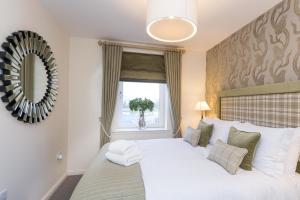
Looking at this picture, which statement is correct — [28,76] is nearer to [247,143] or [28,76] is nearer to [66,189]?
[66,189]

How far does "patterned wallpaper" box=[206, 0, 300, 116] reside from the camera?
6.04ft

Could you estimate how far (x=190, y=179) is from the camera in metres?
1.34

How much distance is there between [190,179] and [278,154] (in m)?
0.84

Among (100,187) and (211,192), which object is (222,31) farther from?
(100,187)

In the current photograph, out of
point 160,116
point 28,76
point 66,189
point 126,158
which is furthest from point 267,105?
point 66,189

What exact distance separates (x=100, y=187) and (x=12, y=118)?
3.53ft

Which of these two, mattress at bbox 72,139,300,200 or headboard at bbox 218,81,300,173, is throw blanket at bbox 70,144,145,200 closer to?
mattress at bbox 72,139,300,200

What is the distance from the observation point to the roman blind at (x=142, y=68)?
10.6ft

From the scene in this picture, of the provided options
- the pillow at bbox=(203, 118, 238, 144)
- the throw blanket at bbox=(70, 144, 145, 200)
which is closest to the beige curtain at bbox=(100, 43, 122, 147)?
the throw blanket at bbox=(70, 144, 145, 200)

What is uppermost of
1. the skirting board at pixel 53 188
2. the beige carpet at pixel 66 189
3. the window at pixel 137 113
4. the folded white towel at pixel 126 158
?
the window at pixel 137 113

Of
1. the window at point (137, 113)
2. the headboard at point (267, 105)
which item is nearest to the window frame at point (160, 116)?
the window at point (137, 113)

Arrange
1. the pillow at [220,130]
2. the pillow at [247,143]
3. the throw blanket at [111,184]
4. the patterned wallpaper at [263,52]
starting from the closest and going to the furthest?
the throw blanket at [111,184] → the pillow at [247,143] → the patterned wallpaper at [263,52] → the pillow at [220,130]

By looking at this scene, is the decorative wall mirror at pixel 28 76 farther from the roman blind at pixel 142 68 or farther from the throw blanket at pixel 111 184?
the roman blind at pixel 142 68

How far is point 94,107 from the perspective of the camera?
3111 mm
